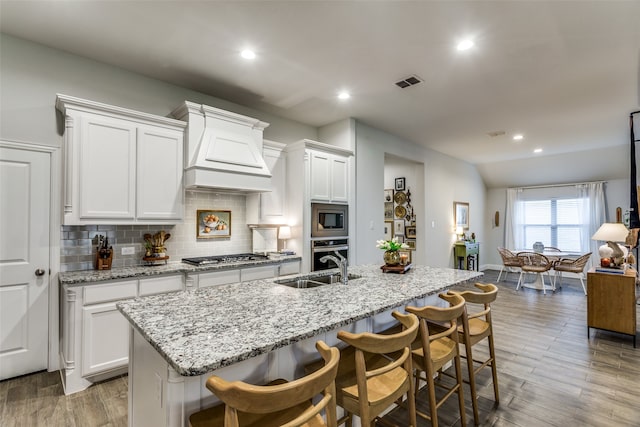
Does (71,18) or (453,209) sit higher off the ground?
(71,18)

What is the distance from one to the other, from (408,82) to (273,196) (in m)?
2.10

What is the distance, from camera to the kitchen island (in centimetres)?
118

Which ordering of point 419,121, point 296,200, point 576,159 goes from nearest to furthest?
point 296,200 → point 419,121 → point 576,159

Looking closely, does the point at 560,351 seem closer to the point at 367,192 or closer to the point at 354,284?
the point at 354,284

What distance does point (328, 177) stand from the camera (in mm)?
4305

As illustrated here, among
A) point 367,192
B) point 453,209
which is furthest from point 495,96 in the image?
point 453,209

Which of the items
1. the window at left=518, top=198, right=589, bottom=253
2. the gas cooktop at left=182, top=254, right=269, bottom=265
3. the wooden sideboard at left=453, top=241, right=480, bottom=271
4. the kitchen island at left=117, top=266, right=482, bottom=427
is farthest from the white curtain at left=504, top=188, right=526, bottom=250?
the kitchen island at left=117, top=266, right=482, bottom=427

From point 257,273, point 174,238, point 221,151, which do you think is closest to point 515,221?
point 257,273

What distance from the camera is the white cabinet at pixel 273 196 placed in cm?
403

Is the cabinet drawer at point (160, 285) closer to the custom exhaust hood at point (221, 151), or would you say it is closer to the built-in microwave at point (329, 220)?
the custom exhaust hood at point (221, 151)

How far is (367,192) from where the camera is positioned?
490 cm

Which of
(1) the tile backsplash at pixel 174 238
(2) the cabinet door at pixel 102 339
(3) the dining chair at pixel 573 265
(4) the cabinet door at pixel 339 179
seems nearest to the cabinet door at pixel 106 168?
(1) the tile backsplash at pixel 174 238

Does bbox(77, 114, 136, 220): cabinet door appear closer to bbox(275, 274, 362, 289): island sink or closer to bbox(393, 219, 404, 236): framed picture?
bbox(275, 274, 362, 289): island sink

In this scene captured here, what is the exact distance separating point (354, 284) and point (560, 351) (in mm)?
2644
